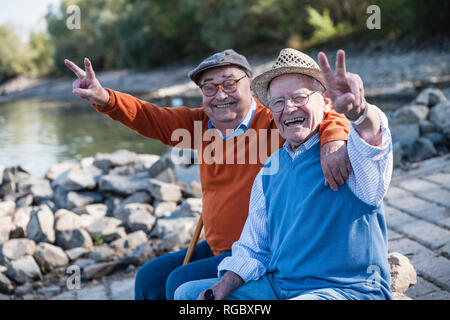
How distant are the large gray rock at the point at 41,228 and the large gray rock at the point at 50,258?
1.66 feet

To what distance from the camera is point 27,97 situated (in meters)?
38.6

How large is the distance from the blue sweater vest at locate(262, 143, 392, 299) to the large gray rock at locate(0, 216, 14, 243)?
475cm

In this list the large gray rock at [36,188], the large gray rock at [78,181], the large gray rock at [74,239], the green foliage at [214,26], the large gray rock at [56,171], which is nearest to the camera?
the large gray rock at [74,239]

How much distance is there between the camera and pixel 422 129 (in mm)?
7402

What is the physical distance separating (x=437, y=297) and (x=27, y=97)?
4081cm

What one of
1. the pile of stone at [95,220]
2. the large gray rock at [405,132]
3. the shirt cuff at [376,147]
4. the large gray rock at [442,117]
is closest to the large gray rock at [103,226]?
the pile of stone at [95,220]

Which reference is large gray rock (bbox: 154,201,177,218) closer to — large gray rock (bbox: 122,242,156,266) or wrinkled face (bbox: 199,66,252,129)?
large gray rock (bbox: 122,242,156,266)

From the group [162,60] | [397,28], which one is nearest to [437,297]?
[397,28]

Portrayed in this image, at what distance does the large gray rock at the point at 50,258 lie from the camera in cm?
480

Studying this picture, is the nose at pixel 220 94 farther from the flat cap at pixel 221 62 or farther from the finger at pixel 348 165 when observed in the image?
the finger at pixel 348 165

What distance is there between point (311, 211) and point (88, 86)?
1.61 metres

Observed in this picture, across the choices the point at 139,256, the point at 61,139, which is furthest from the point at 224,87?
the point at 61,139

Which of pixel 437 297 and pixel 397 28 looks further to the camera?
pixel 397 28
